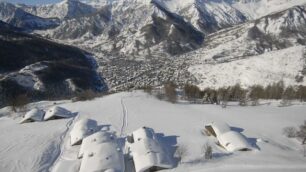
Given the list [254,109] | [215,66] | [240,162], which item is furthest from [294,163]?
[215,66]

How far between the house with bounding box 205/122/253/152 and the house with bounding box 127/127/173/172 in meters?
8.15

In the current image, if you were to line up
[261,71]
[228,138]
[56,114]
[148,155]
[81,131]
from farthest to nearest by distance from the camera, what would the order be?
[261,71], [56,114], [81,131], [228,138], [148,155]

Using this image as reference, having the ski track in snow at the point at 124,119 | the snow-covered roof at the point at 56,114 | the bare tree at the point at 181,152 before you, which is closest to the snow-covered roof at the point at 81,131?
the ski track in snow at the point at 124,119

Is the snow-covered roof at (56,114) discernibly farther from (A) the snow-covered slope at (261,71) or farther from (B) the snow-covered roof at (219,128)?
(A) the snow-covered slope at (261,71)

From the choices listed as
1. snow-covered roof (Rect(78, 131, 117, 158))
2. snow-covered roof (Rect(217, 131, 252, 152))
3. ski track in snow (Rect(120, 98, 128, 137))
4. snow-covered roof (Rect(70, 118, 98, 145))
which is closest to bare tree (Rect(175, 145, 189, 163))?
Result: snow-covered roof (Rect(217, 131, 252, 152))

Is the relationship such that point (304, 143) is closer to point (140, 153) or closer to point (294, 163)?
point (294, 163)

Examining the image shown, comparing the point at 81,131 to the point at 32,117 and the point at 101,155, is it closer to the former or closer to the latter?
the point at 101,155

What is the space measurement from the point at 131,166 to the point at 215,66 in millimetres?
159124

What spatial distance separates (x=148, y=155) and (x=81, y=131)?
13.3 m

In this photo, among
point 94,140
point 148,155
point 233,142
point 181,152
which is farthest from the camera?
point 94,140

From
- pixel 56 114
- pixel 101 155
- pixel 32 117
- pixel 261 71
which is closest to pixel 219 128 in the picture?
pixel 101 155

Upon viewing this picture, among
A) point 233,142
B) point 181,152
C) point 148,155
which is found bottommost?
point 181,152

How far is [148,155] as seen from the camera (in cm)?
3844

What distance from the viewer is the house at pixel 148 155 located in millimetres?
36781
